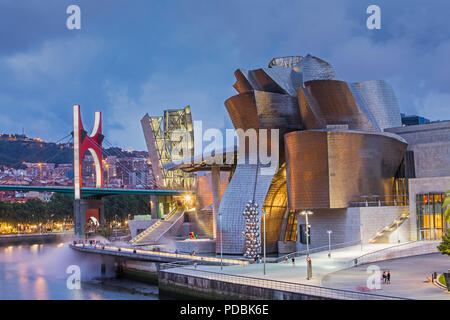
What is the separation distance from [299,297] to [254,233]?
1435 cm

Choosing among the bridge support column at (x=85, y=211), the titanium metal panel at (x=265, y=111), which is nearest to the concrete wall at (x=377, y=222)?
the titanium metal panel at (x=265, y=111)

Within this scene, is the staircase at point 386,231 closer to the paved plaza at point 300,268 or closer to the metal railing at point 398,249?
the metal railing at point 398,249

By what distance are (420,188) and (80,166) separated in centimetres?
4799

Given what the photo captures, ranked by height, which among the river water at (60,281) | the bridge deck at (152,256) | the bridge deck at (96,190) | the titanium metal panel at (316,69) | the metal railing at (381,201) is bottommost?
the river water at (60,281)

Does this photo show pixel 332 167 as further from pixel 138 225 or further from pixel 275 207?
pixel 138 225

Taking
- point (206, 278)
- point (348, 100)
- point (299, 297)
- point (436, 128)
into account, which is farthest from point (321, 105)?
point (299, 297)

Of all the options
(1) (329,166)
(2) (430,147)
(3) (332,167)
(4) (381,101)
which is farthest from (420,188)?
(4) (381,101)

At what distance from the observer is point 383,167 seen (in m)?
43.4

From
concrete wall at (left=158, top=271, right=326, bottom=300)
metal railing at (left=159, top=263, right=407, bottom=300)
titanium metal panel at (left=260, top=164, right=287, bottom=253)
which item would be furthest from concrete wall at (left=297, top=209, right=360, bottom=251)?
concrete wall at (left=158, top=271, right=326, bottom=300)

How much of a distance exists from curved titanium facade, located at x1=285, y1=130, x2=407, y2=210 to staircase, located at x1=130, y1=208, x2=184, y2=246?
20817mm

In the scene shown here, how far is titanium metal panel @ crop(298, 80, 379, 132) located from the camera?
4381 centimetres

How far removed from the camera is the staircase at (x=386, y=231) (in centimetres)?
4025

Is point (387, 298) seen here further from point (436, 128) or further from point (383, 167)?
point (436, 128)

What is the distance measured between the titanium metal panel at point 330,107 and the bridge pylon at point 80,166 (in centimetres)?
3771
